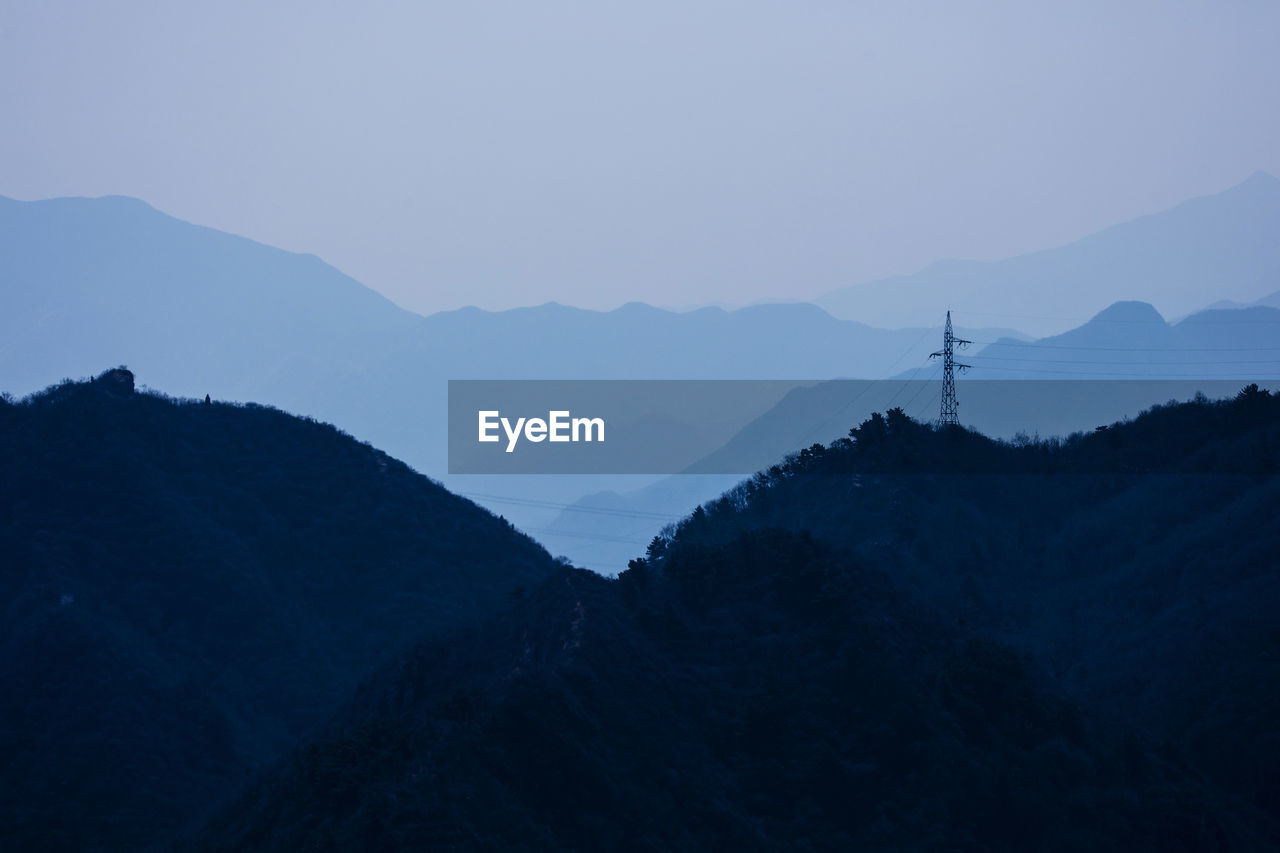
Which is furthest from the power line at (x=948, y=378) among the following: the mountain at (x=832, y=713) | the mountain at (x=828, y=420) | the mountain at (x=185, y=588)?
the mountain at (x=828, y=420)

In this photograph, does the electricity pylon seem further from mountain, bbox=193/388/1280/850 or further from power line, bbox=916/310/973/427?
mountain, bbox=193/388/1280/850

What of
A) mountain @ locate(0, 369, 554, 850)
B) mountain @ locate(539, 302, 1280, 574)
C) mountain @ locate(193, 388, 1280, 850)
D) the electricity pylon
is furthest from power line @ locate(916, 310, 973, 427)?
mountain @ locate(539, 302, 1280, 574)

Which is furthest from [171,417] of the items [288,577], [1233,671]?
[1233,671]

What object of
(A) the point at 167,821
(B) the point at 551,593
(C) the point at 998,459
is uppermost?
(C) the point at 998,459

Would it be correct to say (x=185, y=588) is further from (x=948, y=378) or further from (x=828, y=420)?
(x=828, y=420)

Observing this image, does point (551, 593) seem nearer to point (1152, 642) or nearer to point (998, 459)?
point (1152, 642)
